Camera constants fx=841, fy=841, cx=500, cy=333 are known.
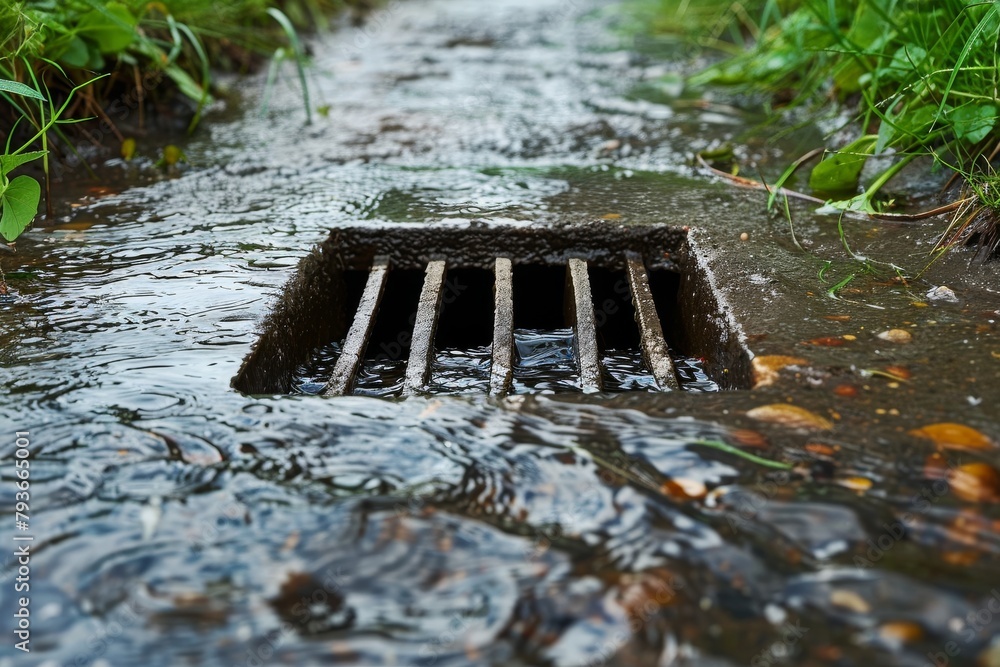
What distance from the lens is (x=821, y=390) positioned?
1222 millimetres

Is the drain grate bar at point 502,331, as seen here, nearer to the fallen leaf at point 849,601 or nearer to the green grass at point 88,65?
the fallen leaf at point 849,601

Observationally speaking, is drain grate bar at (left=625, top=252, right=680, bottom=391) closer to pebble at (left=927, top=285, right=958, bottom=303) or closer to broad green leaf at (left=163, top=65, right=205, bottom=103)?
pebble at (left=927, top=285, right=958, bottom=303)

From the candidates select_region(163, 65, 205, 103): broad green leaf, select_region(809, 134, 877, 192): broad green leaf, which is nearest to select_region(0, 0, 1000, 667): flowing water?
select_region(809, 134, 877, 192): broad green leaf

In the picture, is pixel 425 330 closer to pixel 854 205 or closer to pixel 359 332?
pixel 359 332

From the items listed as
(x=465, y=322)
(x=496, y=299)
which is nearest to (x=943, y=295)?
(x=496, y=299)

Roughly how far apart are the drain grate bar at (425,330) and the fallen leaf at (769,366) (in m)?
0.56

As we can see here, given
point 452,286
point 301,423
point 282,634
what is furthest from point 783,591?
point 452,286

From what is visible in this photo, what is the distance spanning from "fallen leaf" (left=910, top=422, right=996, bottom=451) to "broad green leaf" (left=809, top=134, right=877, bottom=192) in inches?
40.8

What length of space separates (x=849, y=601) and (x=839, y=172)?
55.0 inches

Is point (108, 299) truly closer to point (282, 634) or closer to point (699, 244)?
point (282, 634)

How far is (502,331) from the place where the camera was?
162 cm

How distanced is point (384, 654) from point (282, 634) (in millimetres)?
110

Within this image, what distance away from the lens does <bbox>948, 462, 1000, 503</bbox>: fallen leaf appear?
1.00 metres

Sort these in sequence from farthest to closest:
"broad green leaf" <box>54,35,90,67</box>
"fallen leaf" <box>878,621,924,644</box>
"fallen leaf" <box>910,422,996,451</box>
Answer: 1. "broad green leaf" <box>54,35,90,67</box>
2. "fallen leaf" <box>910,422,996,451</box>
3. "fallen leaf" <box>878,621,924,644</box>
